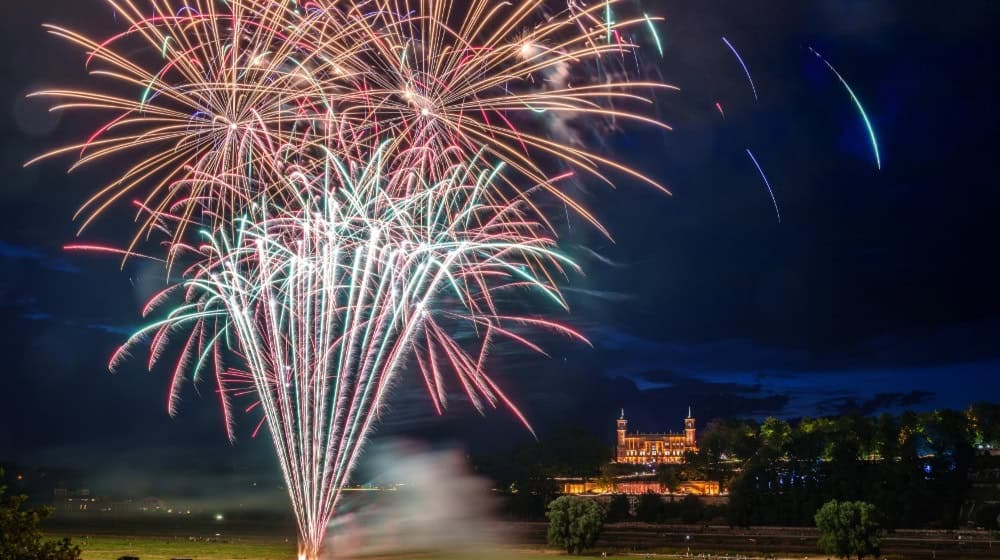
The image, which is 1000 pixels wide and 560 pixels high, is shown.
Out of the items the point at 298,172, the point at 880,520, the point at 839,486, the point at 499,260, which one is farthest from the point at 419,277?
the point at 839,486

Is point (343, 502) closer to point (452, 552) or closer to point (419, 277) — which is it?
point (452, 552)

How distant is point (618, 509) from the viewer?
3007 inches

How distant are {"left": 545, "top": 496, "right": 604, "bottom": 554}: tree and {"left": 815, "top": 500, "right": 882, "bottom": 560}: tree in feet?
41.4

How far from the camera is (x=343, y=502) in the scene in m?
69.5

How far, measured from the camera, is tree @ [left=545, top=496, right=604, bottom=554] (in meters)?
48.7

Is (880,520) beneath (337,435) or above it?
beneath

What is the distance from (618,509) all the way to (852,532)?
3351cm

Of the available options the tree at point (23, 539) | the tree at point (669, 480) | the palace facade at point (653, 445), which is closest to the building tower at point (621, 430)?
the palace facade at point (653, 445)

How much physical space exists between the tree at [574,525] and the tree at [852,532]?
12.6m

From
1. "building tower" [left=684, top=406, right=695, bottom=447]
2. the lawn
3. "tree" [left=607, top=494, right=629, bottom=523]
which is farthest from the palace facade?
the lawn

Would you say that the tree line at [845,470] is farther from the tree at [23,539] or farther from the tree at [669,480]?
the tree at [23,539]

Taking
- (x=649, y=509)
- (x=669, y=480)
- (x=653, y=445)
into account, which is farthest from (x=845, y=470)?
(x=653, y=445)

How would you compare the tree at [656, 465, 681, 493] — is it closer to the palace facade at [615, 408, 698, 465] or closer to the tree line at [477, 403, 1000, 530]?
the tree line at [477, 403, 1000, 530]

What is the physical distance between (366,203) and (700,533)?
162 feet
